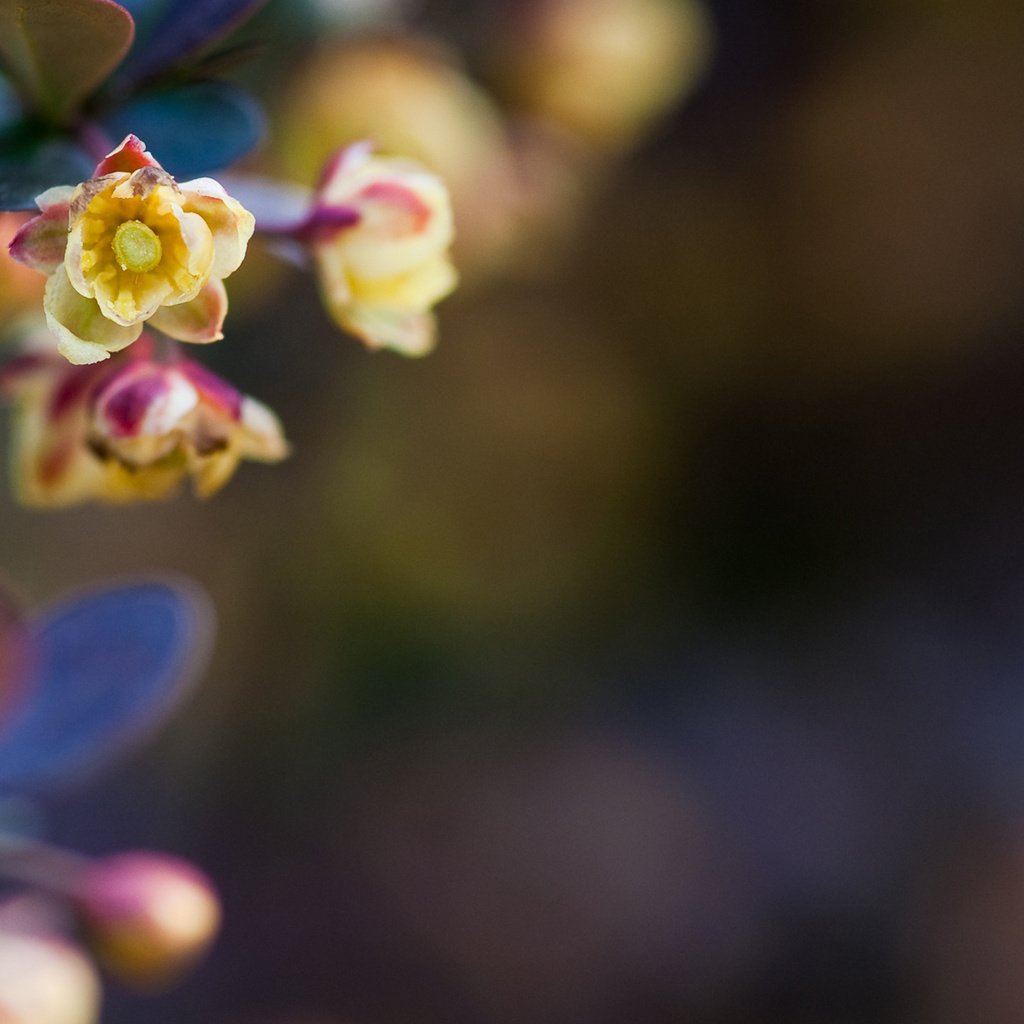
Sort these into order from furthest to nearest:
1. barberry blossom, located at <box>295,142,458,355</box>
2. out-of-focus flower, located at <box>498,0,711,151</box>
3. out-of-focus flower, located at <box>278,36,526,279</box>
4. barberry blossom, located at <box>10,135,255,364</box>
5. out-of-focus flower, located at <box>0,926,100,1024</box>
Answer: out-of-focus flower, located at <box>498,0,711,151</box> → out-of-focus flower, located at <box>278,36,526,279</box> → out-of-focus flower, located at <box>0,926,100,1024</box> → barberry blossom, located at <box>295,142,458,355</box> → barberry blossom, located at <box>10,135,255,364</box>

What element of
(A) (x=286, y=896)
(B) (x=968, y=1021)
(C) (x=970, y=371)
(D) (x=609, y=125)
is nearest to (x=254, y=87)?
(D) (x=609, y=125)

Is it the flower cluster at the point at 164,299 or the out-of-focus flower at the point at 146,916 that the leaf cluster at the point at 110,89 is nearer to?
the flower cluster at the point at 164,299

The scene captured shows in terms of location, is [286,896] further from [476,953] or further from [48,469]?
[48,469]

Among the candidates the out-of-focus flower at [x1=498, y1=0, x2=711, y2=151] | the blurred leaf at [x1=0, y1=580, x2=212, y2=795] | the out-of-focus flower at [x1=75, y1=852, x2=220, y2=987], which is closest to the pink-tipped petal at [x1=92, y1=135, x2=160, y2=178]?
the blurred leaf at [x1=0, y1=580, x2=212, y2=795]

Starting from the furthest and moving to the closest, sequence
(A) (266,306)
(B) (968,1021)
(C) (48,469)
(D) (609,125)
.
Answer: (B) (968,1021)
(A) (266,306)
(D) (609,125)
(C) (48,469)

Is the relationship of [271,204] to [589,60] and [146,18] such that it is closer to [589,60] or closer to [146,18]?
[146,18]

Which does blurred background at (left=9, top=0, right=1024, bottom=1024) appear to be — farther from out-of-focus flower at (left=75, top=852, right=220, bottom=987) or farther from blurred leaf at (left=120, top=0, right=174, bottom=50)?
blurred leaf at (left=120, top=0, right=174, bottom=50)
